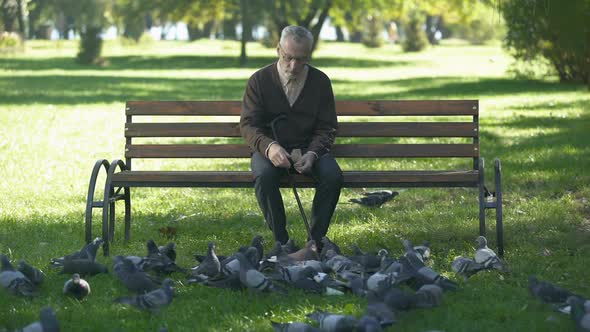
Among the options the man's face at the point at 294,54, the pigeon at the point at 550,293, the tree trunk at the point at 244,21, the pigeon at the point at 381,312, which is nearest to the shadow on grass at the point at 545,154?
the man's face at the point at 294,54

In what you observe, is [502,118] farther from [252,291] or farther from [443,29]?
[443,29]

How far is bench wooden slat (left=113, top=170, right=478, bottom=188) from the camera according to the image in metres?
6.46

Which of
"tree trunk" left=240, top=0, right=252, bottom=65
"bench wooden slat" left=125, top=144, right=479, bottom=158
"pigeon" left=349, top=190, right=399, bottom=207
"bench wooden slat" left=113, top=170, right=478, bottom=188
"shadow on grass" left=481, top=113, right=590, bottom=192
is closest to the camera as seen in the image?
"bench wooden slat" left=113, top=170, right=478, bottom=188

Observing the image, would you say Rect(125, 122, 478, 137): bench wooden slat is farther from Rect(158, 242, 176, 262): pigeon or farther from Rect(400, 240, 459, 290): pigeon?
Rect(400, 240, 459, 290): pigeon

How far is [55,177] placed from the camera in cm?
1052

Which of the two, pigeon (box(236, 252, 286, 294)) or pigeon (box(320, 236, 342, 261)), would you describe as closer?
pigeon (box(236, 252, 286, 294))

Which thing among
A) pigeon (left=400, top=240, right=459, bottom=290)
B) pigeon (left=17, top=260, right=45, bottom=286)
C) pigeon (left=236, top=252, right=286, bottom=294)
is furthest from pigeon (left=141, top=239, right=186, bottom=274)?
pigeon (left=400, top=240, right=459, bottom=290)

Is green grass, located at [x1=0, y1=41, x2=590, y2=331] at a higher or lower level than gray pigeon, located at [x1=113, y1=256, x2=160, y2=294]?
lower

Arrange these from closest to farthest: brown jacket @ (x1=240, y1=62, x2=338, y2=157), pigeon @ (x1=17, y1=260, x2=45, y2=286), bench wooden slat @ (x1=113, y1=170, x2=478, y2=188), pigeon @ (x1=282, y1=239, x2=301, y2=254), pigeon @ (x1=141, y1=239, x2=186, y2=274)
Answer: pigeon @ (x1=17, y1=260, x2=45, y2=286)
pigeon @ (x1=141, y1=239, x2=186, y2=274)
pigeon @ (x1=282, y1=239, x2=301, y2=254)
bench wooden slat @ (x1=113, y1=170, x2=478, y2=188)
brown jacket @ (x1=240, y1=62, x2=338, y2=157)

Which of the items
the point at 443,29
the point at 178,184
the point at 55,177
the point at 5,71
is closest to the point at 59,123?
the point at 55,177

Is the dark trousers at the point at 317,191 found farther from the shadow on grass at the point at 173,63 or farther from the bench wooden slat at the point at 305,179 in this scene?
the shadow on grass at the point at 173,63

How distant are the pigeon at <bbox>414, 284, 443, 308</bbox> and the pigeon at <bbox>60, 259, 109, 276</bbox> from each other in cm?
190

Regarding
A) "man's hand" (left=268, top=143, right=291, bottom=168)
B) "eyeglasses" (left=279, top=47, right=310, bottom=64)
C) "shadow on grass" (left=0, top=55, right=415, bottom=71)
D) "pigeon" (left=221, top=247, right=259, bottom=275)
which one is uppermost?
"eyeglasses" (left=279, top=47, right=310, bottom=64)

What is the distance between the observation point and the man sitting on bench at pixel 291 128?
21.0 ft
